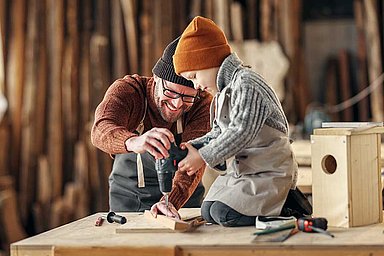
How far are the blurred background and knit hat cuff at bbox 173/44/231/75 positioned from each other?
3.95m

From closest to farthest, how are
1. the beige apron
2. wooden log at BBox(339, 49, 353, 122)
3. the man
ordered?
the beige apron → the man → wooden log at BBox(339, 49, 353, 122)

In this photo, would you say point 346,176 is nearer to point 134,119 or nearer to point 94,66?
point 134,119

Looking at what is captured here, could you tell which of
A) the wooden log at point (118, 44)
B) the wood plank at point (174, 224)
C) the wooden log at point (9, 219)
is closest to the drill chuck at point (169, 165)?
the wood plank at point (174, 224)

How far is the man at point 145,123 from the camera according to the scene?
3312 millimetres

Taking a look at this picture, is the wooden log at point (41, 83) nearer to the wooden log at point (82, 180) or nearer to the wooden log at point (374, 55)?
the wooden log at point (82, 180)

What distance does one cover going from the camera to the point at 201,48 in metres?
2.91

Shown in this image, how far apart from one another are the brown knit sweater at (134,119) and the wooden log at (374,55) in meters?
3.48

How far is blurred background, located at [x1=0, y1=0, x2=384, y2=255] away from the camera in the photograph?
22.7ft

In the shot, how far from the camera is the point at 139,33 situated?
705 cm

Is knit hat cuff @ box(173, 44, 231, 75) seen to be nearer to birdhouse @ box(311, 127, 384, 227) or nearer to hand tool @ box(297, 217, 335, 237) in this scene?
birdhouse @ box(311, 127, 384, 227)

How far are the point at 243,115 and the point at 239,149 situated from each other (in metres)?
0.12

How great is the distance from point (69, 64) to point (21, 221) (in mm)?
1394

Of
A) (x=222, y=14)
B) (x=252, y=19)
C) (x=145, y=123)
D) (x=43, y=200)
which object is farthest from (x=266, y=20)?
(x=145, y=123)

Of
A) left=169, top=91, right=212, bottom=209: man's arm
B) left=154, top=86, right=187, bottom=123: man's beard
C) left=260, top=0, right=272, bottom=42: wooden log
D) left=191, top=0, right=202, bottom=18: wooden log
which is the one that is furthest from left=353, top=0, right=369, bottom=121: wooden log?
left=154, top=86, right=187, bottom=123: man's beard
